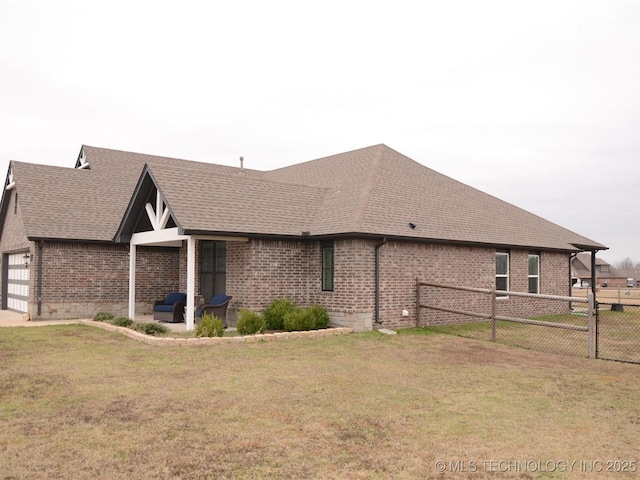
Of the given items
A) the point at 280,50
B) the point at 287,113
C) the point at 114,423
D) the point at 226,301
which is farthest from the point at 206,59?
the point at 114,423

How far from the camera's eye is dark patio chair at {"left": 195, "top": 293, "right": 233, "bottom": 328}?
14.9 metres

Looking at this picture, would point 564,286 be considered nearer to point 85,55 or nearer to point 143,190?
point 143,190

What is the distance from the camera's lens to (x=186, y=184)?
15.5 metres

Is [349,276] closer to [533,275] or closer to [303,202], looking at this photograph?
[303,202]

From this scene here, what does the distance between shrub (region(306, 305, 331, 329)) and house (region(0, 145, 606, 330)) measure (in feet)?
1.31

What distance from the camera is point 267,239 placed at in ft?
51.2

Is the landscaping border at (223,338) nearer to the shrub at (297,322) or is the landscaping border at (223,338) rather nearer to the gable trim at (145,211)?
the shrub at (297,322)

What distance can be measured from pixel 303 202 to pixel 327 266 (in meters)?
2.86

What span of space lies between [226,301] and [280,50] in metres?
7.96

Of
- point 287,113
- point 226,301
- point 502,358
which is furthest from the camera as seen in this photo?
point 287,113

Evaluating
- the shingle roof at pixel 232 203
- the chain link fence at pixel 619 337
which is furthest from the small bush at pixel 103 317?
the chain link fence at pixel 619 337

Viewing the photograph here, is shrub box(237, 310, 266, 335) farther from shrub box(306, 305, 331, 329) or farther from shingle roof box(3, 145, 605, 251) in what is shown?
shingle roof box(3, 145, 605, 251)

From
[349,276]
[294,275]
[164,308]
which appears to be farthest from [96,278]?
[349,276]

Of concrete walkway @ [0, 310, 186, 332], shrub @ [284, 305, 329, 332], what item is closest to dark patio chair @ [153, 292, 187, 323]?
concrete walkway @ [0, 310, 186, 332]
